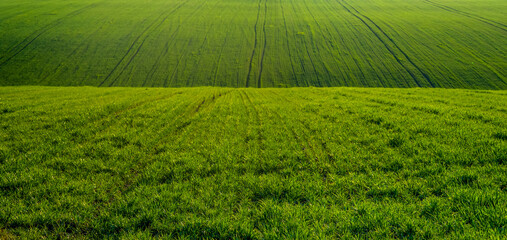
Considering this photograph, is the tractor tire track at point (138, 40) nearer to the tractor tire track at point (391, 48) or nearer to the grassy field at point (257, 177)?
the grassy field at point (257, 177)

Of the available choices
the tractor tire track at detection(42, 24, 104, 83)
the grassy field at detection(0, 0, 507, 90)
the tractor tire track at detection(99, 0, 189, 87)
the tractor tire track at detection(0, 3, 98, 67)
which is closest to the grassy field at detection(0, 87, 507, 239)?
the grassy field at detection(0, 0, 507, 90)

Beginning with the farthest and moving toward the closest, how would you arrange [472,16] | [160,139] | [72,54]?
[472,16] < [72,54] < [160,139]

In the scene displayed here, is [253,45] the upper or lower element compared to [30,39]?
lower

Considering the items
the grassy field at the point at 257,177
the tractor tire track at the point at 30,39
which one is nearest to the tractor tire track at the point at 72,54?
the tractor tire track at the point at 30,39

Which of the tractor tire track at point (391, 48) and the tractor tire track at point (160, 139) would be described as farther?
the tractor tire track at point (391, 48)

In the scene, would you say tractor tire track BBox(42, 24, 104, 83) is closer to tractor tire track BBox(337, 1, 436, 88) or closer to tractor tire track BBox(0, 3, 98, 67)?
tractor tire track BBox(0, 3, 98, 67)

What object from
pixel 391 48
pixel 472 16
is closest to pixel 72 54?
pixel 391 48

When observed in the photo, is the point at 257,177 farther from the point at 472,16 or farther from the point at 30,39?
the point at 472,16
